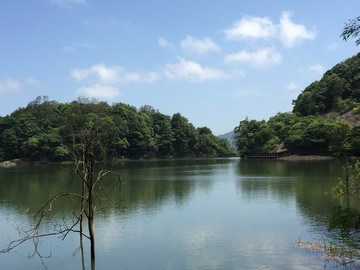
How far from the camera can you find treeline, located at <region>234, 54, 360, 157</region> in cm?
8856

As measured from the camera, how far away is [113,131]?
331 ft

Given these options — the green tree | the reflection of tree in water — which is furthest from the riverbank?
the reflection of tree in water

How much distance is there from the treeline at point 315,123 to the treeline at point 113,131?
17959 millimetres

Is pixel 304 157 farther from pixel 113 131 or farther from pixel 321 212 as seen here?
pixel 321 212

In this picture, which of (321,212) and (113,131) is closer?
(321,212)

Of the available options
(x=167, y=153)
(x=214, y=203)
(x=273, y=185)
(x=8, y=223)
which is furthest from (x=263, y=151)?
(x=8, y=223)

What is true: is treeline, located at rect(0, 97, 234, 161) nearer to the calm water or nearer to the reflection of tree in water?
the reflection of tree in water

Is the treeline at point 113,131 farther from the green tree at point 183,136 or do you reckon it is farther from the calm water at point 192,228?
the calm water at point 192,228

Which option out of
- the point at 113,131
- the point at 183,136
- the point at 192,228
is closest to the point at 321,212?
the point at 192,228

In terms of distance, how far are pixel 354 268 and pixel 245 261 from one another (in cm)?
407

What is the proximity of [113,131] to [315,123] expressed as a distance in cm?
4558

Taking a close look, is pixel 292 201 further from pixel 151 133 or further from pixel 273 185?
pixel 151 133

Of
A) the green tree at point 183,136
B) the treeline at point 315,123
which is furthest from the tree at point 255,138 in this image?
the green tree at point 183,136

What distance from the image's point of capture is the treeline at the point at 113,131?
109562 mm
